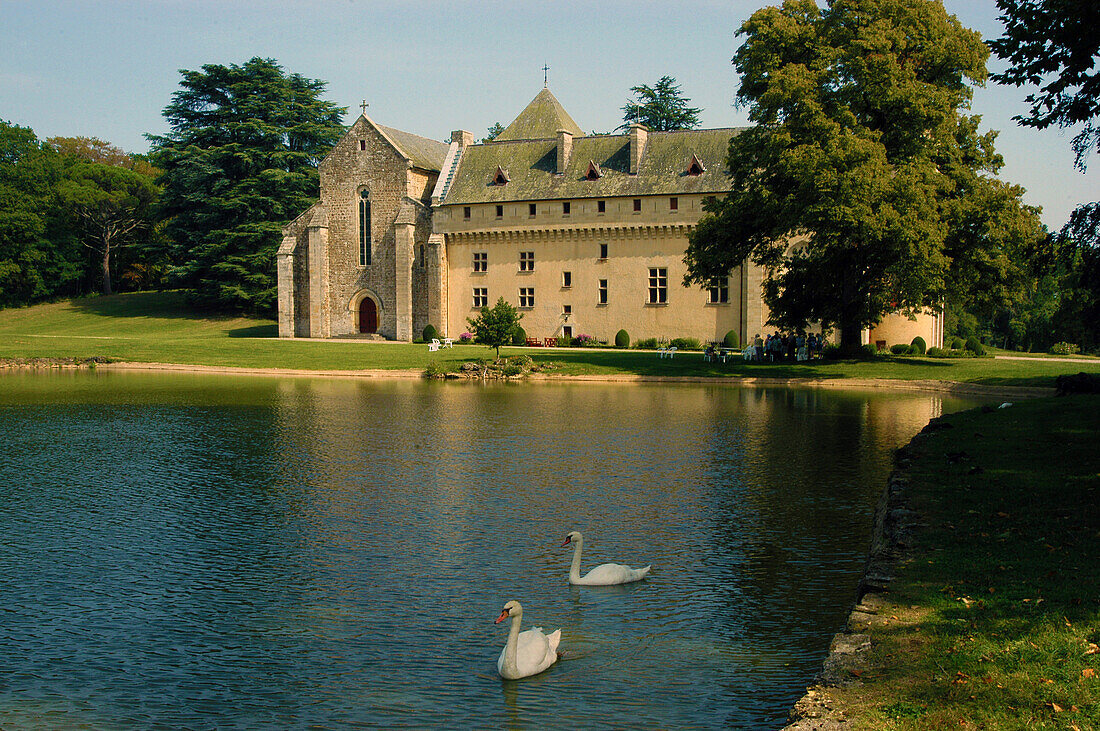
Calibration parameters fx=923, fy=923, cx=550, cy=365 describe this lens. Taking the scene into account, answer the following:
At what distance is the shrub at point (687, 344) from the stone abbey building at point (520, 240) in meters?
0.99

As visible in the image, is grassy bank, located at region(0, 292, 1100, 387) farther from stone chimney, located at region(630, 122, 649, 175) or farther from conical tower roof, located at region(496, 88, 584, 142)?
conical tower roof, located at region(496, 88, 584, 142)

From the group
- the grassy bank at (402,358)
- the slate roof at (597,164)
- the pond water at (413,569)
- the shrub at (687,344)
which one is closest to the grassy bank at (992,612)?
the pond water at (413,569)

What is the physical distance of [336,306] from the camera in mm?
62812

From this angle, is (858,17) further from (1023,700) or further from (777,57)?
(1023,700)

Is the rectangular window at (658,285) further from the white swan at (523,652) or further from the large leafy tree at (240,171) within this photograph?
the white swan at (523,652)

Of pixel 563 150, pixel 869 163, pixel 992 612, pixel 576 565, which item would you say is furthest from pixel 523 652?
pixel 563 150

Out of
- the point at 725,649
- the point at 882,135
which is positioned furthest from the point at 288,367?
the point at 725,649

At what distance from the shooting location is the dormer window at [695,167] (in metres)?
54.1

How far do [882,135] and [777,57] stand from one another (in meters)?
5.25

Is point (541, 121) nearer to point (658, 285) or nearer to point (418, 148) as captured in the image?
point (418, 148)

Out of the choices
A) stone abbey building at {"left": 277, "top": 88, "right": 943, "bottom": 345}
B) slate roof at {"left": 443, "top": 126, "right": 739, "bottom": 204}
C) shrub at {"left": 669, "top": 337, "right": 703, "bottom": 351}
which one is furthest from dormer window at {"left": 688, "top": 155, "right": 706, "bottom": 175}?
shrub at {"left": 669, "top": 337, "right": 703, "bottom": 351}

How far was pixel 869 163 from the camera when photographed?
3372cm

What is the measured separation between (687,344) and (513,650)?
150ft

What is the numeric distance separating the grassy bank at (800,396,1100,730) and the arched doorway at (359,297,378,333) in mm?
52186
